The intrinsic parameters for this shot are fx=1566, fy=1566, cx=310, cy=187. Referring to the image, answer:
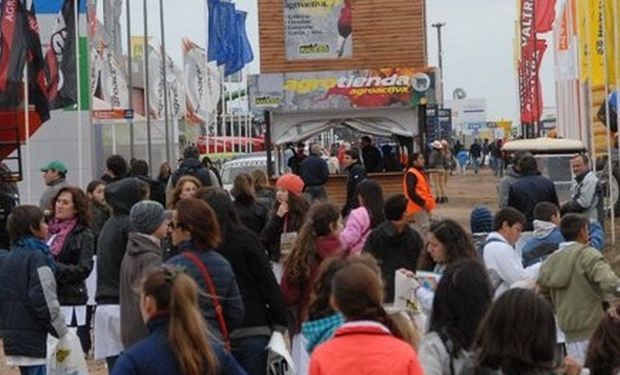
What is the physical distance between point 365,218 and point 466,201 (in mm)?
34987

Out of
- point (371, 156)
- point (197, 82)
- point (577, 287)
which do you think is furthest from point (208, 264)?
point (197, 82)

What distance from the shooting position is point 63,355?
34.7 feet

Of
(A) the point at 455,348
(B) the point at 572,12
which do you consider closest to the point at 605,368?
(A) the point at 455,348

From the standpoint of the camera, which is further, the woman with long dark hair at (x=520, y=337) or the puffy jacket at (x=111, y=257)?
the puffy jacket at (x=111, y=257)

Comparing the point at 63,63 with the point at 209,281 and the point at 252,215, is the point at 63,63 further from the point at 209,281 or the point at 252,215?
the point at 209,281

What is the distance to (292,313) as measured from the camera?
1071cm

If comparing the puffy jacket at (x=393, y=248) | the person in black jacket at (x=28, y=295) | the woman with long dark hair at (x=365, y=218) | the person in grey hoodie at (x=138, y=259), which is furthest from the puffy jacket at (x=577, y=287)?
the person in black jacket at (x=28, y=295)

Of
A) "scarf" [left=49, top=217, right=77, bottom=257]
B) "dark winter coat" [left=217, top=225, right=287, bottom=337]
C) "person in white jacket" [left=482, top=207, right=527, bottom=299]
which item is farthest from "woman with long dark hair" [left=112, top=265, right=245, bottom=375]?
"scarf" [left=49, top=217, right=77, bottom=257]

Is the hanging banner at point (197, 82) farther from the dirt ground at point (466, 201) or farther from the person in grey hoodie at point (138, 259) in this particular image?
the person in grey hoodie at point (138, 259)

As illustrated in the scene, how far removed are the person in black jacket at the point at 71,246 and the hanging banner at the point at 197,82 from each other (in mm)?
37997

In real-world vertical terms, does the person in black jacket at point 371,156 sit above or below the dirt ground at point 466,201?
above

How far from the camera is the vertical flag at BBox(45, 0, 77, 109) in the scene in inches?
1033

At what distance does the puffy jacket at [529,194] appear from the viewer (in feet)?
55.0

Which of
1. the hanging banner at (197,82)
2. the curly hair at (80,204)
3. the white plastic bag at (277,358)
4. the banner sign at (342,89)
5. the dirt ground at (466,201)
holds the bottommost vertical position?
the dirt ground at (466,201)
